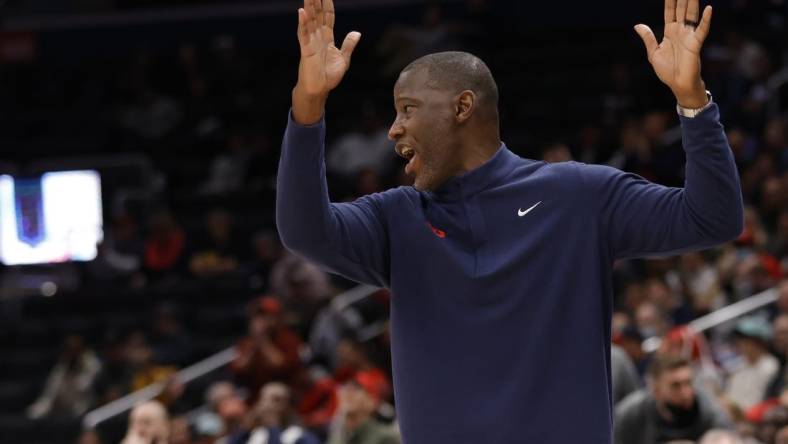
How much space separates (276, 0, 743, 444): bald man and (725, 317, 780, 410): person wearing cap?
20.1 ft

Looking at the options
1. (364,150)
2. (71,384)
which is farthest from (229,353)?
(364,150)

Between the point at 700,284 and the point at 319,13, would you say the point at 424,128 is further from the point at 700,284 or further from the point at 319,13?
the point at 700,284

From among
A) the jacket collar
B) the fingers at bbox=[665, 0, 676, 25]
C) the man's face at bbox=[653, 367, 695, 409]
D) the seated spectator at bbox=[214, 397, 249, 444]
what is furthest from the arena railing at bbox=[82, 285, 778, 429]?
the fingers at bbox=[665, 0, 676, 25]

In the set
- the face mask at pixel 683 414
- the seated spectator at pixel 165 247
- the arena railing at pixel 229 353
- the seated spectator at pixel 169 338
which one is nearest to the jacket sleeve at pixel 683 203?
the face mask at pixel 683 414

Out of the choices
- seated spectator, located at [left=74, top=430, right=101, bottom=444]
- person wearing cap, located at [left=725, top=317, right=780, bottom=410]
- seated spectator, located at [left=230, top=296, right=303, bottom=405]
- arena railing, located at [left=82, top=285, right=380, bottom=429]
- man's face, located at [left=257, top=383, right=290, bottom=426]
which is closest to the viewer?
man's face, located at [left=257, top=383, right=290, bottom=426]

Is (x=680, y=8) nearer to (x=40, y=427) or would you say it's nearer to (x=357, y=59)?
(x=40, y=427)

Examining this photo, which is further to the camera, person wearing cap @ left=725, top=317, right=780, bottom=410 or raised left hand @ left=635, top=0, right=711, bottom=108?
person wearing cap @ left=725, top=317, right=780, bottom=410

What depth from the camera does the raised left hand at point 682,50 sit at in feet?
8.59

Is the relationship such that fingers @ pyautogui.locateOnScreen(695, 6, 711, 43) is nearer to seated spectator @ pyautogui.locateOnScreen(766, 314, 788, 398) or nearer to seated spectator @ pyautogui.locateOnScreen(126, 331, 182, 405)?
seated spectator @ pyautogui.locateOnScreen(766, 314, 788, 398)

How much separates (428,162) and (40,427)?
31.0ft

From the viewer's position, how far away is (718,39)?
44.8ft

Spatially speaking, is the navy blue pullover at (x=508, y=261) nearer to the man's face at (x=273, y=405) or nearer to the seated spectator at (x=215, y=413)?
the man's face at (x=273, y=405)

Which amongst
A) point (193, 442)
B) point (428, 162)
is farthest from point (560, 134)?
point (428, 162)

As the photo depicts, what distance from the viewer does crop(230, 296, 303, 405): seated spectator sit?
10.2 meters
